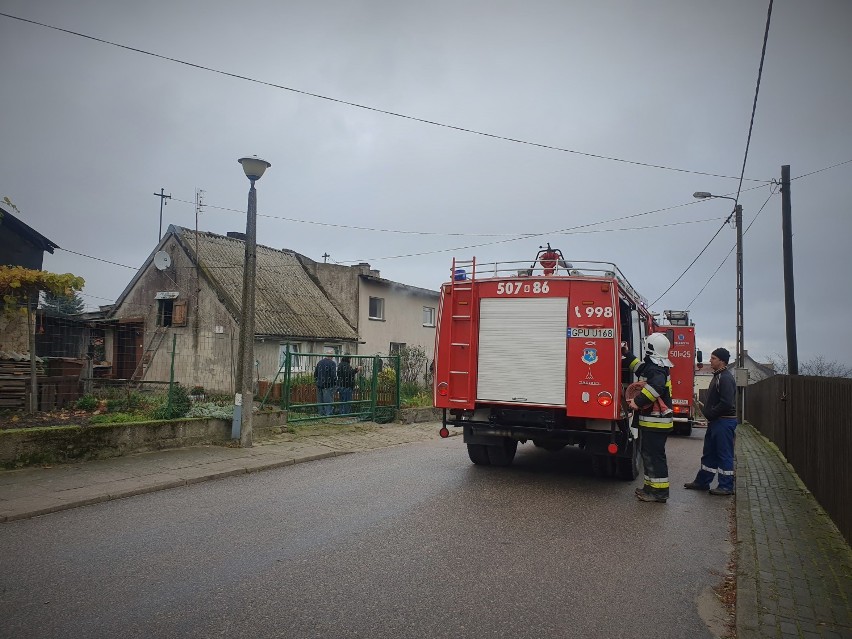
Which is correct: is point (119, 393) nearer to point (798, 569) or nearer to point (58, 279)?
point (58, 279)

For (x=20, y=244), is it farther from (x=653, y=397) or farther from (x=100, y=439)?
(x=653, y=397)

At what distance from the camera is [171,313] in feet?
85.1

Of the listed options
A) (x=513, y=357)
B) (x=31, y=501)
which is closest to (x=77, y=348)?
(x=31, y=501)

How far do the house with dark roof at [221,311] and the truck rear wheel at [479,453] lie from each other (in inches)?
491

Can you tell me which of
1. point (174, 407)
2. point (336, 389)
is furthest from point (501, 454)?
point (336, 389)

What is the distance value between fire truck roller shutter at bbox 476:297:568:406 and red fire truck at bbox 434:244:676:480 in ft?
0.05

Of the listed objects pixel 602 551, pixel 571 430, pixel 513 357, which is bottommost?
pixel 602 551

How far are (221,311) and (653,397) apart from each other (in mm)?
19374

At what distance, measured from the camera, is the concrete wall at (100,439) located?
820 centimetres

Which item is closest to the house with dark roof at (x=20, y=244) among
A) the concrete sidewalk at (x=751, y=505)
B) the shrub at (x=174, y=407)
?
the shrub at (x=174, y=407)

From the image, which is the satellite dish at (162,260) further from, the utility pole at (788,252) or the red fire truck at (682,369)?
the utility pole at (788,252)

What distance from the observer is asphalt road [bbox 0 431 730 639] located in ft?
13.0

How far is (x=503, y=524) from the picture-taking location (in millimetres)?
6434

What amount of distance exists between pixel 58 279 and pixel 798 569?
12.2m
